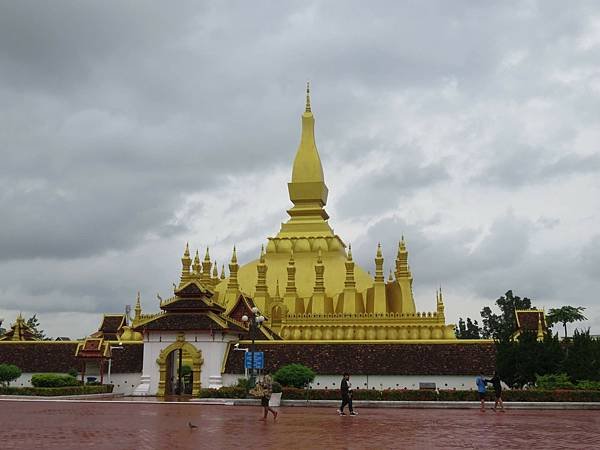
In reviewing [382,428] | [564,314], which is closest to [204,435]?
[382,428]

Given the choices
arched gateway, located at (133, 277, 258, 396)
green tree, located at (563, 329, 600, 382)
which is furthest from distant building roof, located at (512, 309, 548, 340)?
arched gateway, located at (133, 277, 258, 396)

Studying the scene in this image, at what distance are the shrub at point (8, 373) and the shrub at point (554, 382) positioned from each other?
24836mm

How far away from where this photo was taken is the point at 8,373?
114ft

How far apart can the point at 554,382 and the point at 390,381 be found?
7790 mm

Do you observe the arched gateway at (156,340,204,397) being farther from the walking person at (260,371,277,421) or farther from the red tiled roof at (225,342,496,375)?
the walking person at (260,371,277,421)

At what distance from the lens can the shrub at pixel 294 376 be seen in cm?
3049

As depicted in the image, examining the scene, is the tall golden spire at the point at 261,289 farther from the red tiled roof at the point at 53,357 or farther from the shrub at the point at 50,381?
the shrub at the point at 50,381

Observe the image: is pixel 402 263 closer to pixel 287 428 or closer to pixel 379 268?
pixel 379 268

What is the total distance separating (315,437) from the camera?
1627 cm

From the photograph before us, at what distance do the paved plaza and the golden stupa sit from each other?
1516 centimetres

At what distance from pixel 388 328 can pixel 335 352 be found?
28.4 feet

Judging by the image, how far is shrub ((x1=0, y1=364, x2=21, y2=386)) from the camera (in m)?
34.5

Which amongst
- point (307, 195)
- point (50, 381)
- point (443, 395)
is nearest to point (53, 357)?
point (50, 381)

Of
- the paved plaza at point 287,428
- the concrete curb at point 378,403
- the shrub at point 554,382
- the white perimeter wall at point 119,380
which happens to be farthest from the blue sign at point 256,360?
the shrub at point 554,382
